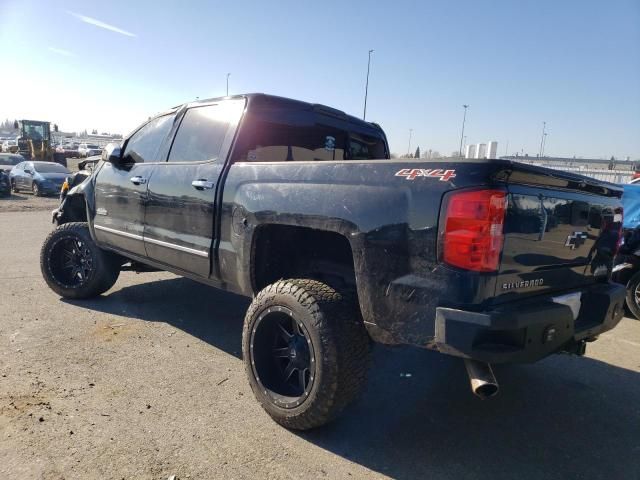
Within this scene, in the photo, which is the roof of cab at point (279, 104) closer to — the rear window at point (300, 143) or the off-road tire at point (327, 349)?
the rear window at point (300, 143)

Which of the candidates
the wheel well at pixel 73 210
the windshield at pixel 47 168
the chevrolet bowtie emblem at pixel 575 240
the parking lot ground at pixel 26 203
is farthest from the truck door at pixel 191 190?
the windshield at pixel 47 168

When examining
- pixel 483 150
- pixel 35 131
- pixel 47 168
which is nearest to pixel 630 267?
pixel 483 150

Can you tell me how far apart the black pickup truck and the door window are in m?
0.01

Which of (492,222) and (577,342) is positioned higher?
(492,222)

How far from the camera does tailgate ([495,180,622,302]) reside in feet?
7.11

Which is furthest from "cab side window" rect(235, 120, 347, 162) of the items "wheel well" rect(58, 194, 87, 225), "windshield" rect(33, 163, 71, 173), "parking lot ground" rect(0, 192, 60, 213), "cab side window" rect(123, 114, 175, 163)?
"windshield" rect(33, 163, 71, 173)

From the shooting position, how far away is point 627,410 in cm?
320

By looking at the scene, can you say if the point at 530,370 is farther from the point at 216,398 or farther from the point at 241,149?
the point at 241,149

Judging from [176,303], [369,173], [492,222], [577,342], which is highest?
[369,173]

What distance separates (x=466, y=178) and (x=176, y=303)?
3.97m

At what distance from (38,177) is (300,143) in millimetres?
17726

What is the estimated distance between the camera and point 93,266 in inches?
195

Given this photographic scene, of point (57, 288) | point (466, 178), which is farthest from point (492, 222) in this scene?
point (57, 288)

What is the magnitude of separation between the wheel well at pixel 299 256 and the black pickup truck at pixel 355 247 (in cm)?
1
